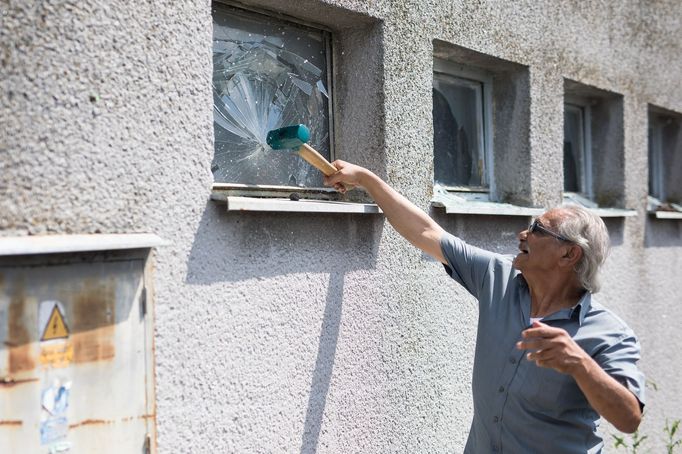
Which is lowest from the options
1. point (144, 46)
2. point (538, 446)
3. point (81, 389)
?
point (538, 446)

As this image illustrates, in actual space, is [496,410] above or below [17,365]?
below

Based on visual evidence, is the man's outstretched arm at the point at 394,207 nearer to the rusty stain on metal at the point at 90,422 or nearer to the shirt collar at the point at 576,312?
the shirt collar at the point at 576,312

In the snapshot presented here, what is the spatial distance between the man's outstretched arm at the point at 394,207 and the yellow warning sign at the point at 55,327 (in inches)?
51.3

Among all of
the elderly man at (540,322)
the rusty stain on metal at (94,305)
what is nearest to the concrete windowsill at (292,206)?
the elderly man at (540,322)

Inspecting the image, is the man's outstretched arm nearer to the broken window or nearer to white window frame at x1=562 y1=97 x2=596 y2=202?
the broken window

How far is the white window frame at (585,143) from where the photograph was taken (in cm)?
534

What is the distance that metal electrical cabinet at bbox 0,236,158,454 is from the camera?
72.7 inches

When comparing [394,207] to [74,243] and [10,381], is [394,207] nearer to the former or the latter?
[74,243]

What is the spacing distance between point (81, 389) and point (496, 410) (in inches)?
57.6

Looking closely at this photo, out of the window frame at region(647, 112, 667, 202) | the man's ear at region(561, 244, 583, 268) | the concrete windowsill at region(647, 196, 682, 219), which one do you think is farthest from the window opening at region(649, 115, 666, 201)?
the man's ear at region(561, 244, 583, 268)

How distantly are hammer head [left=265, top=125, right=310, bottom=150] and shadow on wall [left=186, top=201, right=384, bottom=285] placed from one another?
27 cm

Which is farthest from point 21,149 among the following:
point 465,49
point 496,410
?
point 465,49

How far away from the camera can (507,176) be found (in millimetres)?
4273

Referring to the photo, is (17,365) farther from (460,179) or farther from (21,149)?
(460,179)
